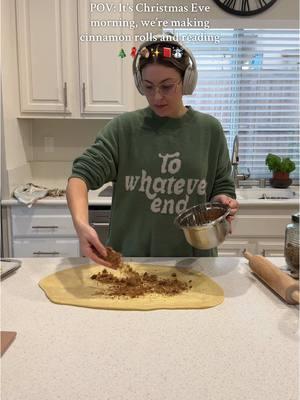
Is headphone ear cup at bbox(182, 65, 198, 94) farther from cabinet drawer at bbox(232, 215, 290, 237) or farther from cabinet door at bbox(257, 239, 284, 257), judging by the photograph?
cabinet door at bbox(257, 239, 284, 257)

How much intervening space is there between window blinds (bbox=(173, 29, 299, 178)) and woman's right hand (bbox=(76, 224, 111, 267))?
2.36m

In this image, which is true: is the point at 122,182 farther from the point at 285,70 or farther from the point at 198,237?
the point at 285,70

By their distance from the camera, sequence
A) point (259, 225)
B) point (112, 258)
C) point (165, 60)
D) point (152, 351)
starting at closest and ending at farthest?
point (152, 351), point (112, 258), point (165, 60), point (259, 225)

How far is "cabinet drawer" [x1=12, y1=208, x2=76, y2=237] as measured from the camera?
257 cm

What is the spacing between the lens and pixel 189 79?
133cm

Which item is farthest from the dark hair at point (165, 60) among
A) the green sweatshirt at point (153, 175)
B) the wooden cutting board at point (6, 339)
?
the wooden cutting board at point (6, 339)

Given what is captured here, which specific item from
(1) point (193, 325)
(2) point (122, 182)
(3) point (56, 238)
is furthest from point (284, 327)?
(3) point (56, 238)

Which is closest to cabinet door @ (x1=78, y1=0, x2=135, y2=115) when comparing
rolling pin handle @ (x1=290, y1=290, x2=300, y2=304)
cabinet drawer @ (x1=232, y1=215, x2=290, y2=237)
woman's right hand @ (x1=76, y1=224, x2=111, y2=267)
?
cabinet drawer @ (x1=232, y1=215, x2=290, y2=237)

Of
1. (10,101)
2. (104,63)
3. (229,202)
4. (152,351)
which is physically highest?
(104,63)

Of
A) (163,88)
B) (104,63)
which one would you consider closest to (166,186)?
(163,88)

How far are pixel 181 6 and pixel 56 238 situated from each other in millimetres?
1869

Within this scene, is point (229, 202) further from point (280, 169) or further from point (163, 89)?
point (280, 169)

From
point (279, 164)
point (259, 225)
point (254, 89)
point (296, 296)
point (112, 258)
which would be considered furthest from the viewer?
point (254, 89)

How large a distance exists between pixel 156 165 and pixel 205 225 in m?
0.32
